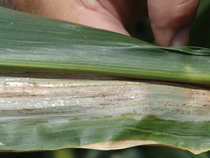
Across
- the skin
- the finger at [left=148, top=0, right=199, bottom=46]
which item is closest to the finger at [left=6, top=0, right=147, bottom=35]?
the skin

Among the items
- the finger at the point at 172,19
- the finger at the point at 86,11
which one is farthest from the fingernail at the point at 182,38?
the finger at the point at 86,11

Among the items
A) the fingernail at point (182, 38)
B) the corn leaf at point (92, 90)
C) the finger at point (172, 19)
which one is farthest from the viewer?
the fingernail at point (182, 38)

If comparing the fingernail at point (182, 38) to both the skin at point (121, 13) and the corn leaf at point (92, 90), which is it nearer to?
the skin at point (121, 13)

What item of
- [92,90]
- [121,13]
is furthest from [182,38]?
[92,90]

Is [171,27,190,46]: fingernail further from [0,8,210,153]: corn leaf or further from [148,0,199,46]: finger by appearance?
[0,8,210,153]: corn leaf

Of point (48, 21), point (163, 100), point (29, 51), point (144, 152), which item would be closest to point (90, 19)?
point (48, 21)

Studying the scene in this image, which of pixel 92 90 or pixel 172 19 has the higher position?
pixel 172 19

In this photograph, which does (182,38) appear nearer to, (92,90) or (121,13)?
(121,13)

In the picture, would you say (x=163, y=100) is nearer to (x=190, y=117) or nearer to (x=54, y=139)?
(x=190, y=117)
